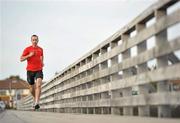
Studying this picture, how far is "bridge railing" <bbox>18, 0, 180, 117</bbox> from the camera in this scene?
5.63 metres

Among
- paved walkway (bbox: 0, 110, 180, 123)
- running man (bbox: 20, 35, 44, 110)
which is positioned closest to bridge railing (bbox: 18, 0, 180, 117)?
paved walkway (bbox: 0, 110, 180, 123)

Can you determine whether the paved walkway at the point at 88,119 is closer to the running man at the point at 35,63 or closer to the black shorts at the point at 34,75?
the running man at the point at 35,63

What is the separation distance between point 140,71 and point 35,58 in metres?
4.23

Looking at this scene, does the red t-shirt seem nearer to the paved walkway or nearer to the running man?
the running man

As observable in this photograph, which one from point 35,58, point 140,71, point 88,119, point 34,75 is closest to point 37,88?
point 34,75

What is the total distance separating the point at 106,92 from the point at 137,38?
10.5ft

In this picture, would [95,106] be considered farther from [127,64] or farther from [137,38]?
[137,38]

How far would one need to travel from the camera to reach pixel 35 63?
10.7 m

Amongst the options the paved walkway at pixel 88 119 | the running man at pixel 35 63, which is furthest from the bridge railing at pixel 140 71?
the running man at pixel 35 63

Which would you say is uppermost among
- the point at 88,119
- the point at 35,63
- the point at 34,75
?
the point at 35,63

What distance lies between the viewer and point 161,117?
19.9 feet

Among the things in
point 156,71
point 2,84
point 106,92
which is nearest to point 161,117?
point 156,71

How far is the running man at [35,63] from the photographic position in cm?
1039

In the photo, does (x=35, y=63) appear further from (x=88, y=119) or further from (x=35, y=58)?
(x=88, y=119)
